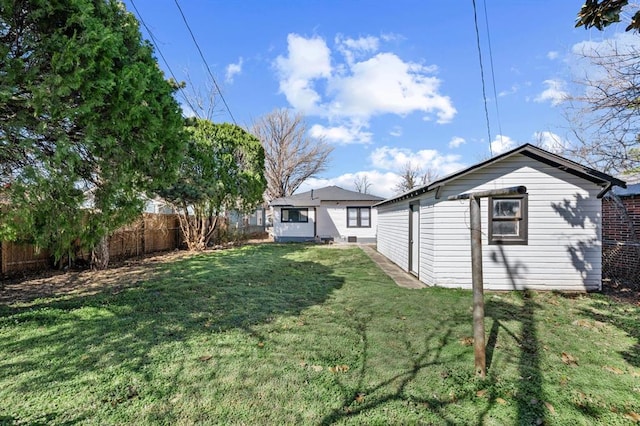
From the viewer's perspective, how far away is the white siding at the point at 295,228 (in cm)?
1966

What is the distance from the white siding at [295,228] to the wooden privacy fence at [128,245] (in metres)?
6.19

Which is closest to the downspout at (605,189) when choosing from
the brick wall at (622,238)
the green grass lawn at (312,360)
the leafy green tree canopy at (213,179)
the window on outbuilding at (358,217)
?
the brick wall at (622,238)

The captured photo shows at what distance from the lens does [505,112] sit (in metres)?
11.0

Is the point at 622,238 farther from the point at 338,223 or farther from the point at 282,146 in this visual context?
the point at 282,146

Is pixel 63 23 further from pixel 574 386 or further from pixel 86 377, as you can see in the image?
pixel 574 386

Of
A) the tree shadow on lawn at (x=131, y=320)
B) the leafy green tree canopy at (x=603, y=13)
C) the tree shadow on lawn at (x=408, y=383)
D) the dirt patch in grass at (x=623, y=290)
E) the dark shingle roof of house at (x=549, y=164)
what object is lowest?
the dirt patch in grass at (x=623, y=290)

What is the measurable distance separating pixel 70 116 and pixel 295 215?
16.1 meters

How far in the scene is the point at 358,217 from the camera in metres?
19.9

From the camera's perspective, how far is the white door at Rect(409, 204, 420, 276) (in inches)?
331

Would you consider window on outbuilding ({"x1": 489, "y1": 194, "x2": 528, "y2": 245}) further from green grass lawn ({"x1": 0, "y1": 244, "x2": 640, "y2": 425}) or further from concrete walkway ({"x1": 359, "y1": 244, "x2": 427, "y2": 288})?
concrete walkway ({"x1": 359, "y1": 244, "x2": 427, "y2": 288})

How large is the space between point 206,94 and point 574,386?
72.2ft

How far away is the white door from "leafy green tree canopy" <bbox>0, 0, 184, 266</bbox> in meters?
6.49

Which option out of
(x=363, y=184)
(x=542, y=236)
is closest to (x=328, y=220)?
(x=542, y=236)

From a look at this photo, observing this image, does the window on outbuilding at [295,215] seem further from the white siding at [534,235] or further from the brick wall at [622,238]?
the brick wall at [622,238]
